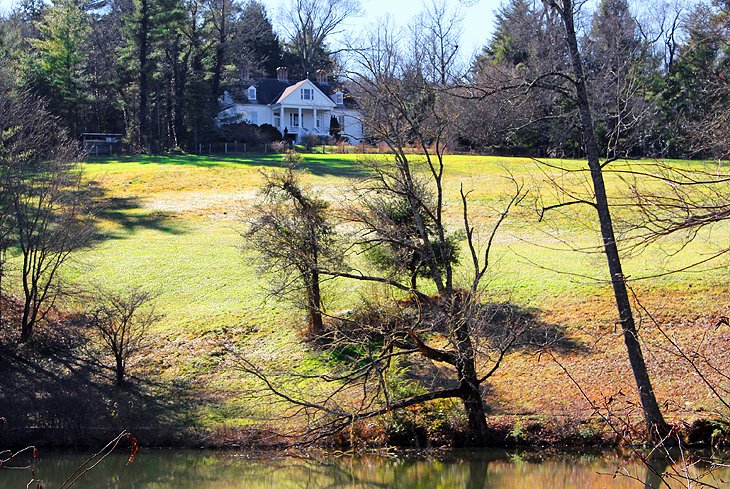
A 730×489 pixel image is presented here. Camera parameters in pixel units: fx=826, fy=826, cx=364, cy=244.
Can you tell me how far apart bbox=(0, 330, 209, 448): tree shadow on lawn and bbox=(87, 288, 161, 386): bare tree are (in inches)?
23.6

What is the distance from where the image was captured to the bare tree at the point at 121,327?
65.7 feet

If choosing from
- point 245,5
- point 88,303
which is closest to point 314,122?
point 245,5

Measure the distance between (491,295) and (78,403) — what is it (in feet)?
33.7

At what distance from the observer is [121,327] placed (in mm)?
20516

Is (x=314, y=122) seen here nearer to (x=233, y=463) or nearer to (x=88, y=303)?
(x=88, y=303)

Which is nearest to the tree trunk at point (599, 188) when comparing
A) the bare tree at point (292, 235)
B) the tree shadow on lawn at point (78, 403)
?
the bare tree at point (292, 235)

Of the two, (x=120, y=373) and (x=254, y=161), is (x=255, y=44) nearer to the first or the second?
(x=254, y=161)

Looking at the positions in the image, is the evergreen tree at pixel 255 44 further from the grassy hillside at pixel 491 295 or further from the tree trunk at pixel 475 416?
the tree trunk at pixel 475 416

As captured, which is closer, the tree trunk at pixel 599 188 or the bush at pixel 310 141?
the tree trunk at pixel 599 188

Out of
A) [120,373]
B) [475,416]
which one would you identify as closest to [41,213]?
[120,373]

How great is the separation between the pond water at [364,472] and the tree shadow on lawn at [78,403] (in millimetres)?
765

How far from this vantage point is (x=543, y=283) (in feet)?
78.3

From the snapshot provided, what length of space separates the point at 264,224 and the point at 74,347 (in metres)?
6.73

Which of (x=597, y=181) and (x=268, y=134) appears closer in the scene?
(x=597, y=181)
